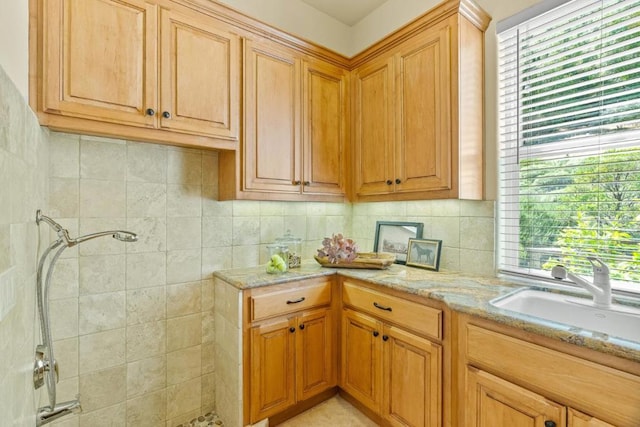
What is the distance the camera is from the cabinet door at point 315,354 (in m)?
1.90

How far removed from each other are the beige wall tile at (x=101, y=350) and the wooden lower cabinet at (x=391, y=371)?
132cm

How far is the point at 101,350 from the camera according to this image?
5.41 feet

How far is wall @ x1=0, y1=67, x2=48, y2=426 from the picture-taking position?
656mm

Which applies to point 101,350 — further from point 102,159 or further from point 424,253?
point 424,253

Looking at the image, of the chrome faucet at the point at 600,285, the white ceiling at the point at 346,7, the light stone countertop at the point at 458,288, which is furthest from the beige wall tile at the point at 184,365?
the white ceiling at the point at 346,7

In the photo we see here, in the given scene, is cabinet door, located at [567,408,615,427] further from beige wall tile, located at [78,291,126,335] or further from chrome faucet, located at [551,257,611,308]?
beige wall tile, located at [78,291,126,335]

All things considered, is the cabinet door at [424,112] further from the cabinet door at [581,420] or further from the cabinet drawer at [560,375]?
the cabinet door at [581,420]

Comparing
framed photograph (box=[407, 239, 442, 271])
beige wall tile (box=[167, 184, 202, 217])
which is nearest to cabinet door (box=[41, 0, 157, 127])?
beige wall tile (box=[167, 184, 202, 217])

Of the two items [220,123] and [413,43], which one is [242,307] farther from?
[413,43]

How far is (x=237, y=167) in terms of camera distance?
1861 mm

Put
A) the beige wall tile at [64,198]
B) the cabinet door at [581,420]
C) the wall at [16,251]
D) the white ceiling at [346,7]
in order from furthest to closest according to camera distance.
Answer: the white ceiling at [346,7] < the beige wall tile at [64,198] < the cabinet door at [581,420] < the wall at [16,251]

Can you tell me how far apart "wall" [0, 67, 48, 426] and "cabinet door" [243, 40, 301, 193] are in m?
1.04

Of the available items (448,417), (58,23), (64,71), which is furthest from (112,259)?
(448,417)

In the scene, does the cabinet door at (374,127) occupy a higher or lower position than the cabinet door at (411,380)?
higher
